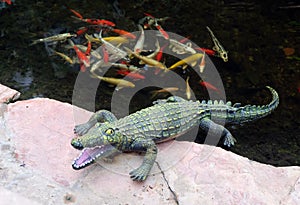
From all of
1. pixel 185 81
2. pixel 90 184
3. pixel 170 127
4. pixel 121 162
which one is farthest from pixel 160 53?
pixel 90 184

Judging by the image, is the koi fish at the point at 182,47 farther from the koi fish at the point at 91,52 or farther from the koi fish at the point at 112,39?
the koi fish at the point at 91,52

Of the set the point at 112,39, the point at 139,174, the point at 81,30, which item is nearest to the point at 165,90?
the point at 112,39

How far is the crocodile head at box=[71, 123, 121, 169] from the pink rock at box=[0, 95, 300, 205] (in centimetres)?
10

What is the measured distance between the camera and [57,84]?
17.7ft

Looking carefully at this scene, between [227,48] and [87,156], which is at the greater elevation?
[87,156]

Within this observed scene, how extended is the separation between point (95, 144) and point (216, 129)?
5.55ft

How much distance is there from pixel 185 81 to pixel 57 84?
1744 millimetres

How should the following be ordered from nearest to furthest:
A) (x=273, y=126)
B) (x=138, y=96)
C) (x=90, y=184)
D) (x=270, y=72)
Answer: (x=90, y=184) < (x=273, y=126) < (x=138, y=96) < (x=270, y=72)

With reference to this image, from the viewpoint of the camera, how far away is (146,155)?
387 cm

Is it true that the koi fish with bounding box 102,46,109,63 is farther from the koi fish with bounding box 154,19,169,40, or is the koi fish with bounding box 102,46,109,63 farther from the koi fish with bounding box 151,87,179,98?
the koi fish with bounding box 154,19,169,40

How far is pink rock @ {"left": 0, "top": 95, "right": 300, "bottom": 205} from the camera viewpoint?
3.40 metres

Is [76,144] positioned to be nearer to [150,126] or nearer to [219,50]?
[150,126]

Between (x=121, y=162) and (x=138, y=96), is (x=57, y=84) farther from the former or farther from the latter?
(x=121, y=162)

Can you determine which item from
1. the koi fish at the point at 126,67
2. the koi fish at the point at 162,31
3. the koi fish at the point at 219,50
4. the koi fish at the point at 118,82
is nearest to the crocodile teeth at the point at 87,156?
the koi fish at the point at 118,82
